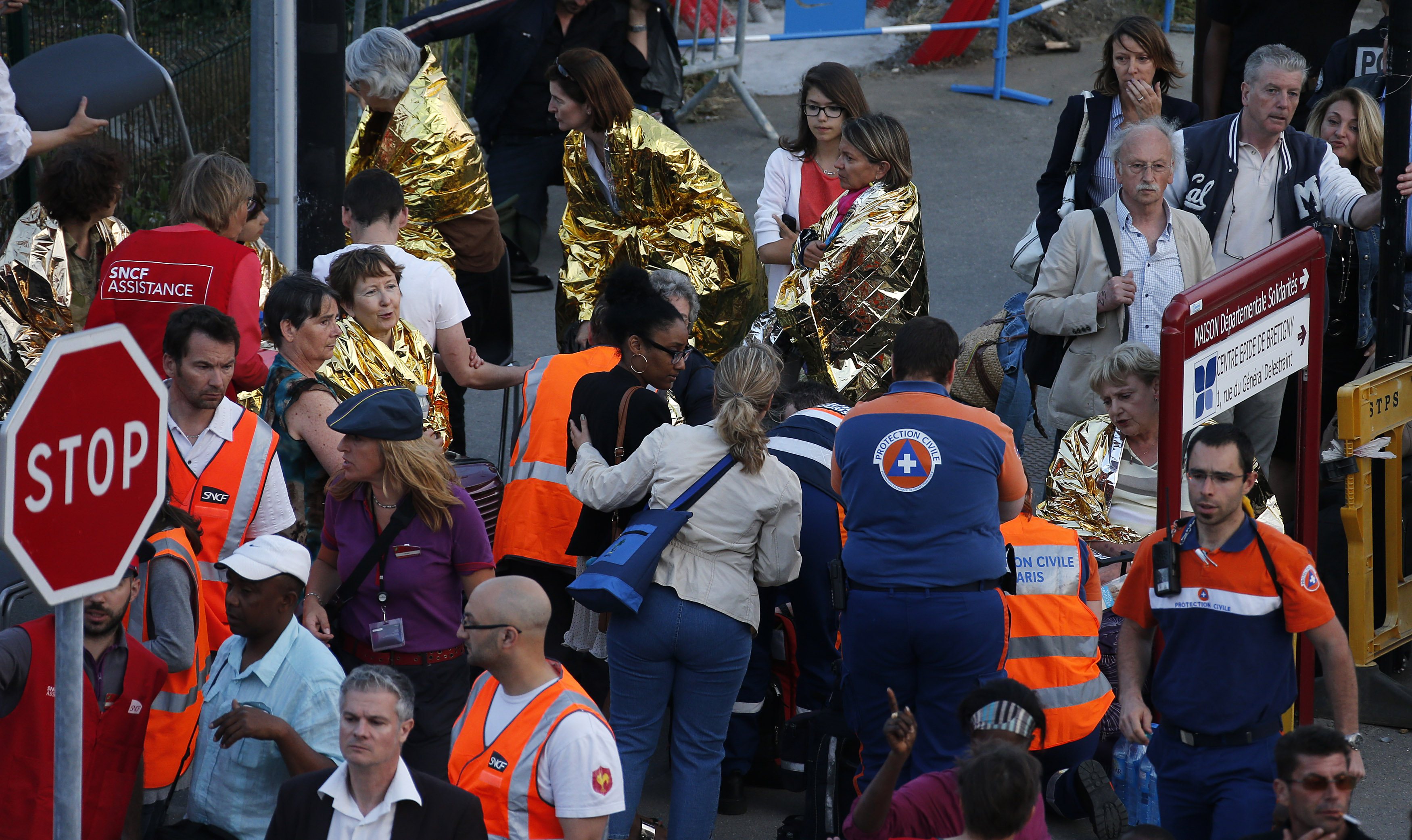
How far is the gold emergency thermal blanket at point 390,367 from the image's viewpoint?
5492 mm

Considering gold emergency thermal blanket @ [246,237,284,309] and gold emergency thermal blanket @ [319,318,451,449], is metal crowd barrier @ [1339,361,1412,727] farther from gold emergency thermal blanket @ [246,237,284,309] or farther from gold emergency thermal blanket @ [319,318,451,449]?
gold emergency thermal blanket @ [246,237,284,309]

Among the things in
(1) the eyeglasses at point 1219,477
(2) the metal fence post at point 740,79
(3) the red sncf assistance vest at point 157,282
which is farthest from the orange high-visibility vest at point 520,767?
(2) the metal fence post at point 740,79

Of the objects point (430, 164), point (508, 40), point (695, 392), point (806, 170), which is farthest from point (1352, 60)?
point (430, 164)

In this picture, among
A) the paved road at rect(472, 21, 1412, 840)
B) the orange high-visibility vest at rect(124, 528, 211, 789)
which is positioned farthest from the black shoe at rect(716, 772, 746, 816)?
the paved road at rect(472, 21, 1412, 840)

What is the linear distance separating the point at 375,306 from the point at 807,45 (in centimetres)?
868

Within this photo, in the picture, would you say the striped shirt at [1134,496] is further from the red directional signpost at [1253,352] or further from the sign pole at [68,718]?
the sign pole at [68,718]

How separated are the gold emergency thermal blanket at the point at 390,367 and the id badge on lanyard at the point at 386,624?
2.83ft

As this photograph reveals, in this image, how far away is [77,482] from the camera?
2807 mm

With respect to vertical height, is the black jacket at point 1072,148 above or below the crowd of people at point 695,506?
above

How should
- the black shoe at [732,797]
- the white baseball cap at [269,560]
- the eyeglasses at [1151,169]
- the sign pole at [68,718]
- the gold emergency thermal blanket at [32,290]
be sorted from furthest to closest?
1. the eyeglasses at [1151,169]
2. the gold emergency thermal blanket at [32,290]
3. the black shoe at [732,797]
4. the white baseball cap at [269,560]
5. the sign pole at [68,718]

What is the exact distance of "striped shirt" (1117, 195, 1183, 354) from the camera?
20.3 feet

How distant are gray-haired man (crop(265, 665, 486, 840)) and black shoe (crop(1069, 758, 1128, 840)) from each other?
240 centimetres

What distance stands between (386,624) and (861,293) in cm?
273

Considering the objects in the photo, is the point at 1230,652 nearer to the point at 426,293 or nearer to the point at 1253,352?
the point at 1253,352
